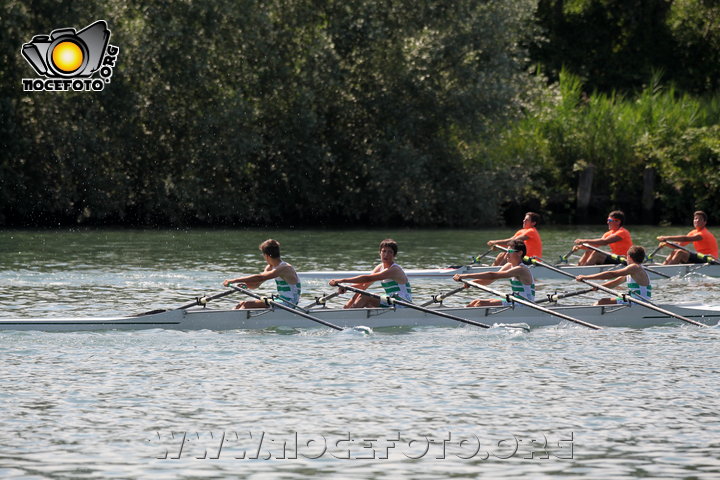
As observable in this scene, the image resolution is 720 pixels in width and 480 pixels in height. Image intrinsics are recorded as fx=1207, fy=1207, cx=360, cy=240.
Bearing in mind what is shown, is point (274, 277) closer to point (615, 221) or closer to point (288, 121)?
point (615, 221)

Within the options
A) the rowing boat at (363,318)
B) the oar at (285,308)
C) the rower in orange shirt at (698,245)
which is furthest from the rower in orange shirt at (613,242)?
the oar at (285,308)

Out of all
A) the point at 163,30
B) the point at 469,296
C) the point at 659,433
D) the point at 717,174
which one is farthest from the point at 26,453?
the point at 717,174

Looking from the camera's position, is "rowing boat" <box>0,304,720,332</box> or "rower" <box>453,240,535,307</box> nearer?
"rowing boat" <box>0,304,720,332</box>

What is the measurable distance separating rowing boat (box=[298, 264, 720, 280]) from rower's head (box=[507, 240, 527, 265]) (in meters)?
6.88

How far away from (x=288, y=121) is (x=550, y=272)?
21.5 metres

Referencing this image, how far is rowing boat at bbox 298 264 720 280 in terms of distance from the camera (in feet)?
87.6

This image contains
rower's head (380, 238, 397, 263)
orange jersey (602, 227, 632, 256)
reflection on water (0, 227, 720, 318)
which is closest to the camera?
rower's head (380, 238, 397, 263)

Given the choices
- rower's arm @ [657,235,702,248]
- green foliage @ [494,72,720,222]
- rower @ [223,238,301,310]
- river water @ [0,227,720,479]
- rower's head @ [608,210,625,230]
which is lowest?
river water @ [0,227,720,479]

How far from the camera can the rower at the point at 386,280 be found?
744 inches

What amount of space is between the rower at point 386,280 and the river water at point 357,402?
674 mm

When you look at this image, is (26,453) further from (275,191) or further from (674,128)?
(674,128)

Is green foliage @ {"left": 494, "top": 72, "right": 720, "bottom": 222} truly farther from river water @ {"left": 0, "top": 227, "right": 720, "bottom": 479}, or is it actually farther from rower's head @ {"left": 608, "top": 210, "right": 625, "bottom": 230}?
river water @ {"left": 0, "top": 227, "right": 720, "bottom": 479}

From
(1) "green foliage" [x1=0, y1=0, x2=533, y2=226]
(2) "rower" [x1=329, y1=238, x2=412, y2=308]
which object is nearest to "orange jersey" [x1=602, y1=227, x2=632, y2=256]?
(2) "rower" [x1=329, y1=238, x2=412, y2=308]

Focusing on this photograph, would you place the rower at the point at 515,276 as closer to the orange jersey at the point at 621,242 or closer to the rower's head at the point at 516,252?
the rower's head at the point at 516,252
